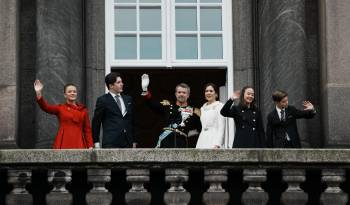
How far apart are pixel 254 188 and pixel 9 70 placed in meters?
4.75

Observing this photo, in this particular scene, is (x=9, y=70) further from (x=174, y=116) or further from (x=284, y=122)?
(x=284, y=122)

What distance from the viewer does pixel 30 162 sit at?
14.4 m

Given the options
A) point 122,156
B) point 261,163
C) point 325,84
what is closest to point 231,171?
point 261,163

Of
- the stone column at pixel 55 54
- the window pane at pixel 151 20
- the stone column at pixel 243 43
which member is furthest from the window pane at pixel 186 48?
the stone column at pixel 55 54

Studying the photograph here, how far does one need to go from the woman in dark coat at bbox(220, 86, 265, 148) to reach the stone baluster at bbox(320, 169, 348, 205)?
1781 millimetres

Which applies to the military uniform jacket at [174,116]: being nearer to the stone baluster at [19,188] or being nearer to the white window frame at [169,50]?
the white window frame at [169,50]

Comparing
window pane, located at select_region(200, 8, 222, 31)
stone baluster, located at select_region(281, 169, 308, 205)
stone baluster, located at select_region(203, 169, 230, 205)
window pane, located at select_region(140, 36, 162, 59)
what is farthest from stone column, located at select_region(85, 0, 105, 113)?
stone baluster, located at select_region(281, 169, 308, 205)

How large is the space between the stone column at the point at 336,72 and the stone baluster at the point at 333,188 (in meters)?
2.95

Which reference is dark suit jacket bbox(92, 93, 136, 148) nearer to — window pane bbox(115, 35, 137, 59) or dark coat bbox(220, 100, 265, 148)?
dark coat bbox(220, 100, 265, 148)

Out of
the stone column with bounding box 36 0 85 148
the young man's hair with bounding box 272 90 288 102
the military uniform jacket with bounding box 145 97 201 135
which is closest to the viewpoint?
the young man's hair with bounding box 272 90 288 102

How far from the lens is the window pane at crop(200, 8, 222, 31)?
62.7 feet

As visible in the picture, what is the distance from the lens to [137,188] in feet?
47.5

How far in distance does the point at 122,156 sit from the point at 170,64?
185 inches

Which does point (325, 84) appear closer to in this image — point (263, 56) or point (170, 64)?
point (263, 56)
